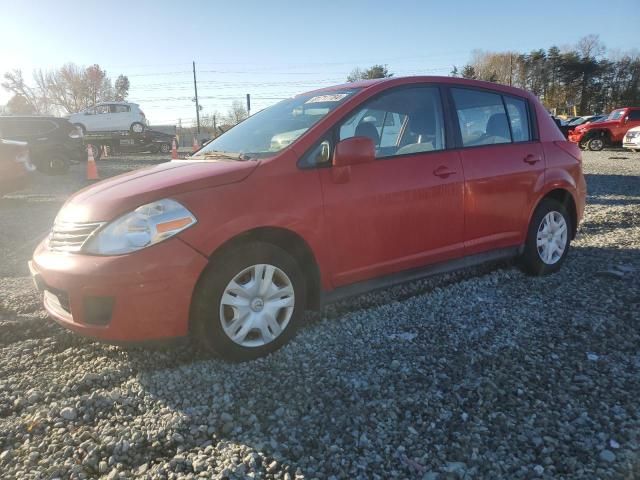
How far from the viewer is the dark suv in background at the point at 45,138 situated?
12.9 m

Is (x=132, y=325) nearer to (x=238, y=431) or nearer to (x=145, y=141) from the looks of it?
(x=238, y=431)

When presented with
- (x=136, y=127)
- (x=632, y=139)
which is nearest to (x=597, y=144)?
(x=632, y=139)

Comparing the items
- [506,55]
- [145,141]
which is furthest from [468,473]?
[506,55]

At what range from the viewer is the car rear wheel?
21.0 metres

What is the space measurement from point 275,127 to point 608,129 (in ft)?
71.2

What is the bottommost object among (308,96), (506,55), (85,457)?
(85,457)

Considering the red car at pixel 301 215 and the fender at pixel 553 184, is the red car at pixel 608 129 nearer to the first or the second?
the fender at pixel 553 184

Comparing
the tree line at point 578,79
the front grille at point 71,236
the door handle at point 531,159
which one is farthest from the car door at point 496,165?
the tree line at point 578,79

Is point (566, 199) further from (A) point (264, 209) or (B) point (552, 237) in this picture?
(A) point (264, 209)

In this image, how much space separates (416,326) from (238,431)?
157 cm

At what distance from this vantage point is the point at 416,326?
3.34 m

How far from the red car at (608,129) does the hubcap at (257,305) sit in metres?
20.5

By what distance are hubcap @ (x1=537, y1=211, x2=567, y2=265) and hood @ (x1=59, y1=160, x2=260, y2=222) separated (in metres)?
2.81

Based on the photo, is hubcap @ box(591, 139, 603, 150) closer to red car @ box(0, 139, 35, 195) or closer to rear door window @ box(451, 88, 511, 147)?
rear door window @ box(451, 88, 511, 147)
